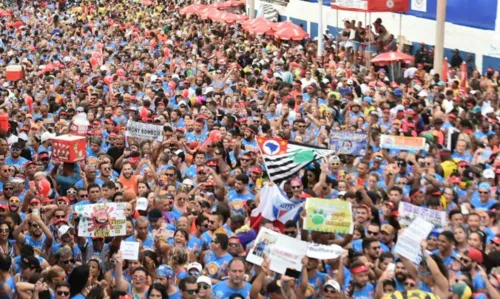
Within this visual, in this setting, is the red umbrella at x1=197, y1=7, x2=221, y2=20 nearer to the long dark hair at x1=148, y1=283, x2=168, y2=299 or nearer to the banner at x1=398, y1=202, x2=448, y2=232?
the banner at x1=398, y1=202, x2=448, y2=232

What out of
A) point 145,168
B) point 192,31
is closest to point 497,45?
point 192,31

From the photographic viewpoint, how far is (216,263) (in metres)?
10.5

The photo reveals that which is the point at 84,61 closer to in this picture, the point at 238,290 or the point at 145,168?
the point at 145,168

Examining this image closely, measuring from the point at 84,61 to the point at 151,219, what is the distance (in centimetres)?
1815

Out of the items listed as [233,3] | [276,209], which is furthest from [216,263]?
[233,3]

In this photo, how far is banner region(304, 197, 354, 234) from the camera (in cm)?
1080

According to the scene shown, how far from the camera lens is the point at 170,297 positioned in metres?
9.70

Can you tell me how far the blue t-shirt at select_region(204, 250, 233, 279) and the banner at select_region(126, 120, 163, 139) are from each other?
211 inches

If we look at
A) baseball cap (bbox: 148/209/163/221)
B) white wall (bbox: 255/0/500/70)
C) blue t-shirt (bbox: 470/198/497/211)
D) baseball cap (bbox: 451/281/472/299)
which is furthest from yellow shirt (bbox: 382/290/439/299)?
white wall (bbox: 255/0/500/70)

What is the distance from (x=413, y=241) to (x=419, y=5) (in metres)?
23.4

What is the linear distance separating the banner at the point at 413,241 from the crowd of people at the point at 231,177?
9 cm

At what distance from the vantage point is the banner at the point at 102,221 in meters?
10.9

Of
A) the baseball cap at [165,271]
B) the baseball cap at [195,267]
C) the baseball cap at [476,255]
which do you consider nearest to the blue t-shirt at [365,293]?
the baseball cap at [476,255]

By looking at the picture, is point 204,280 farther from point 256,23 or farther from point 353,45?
point 256,23
